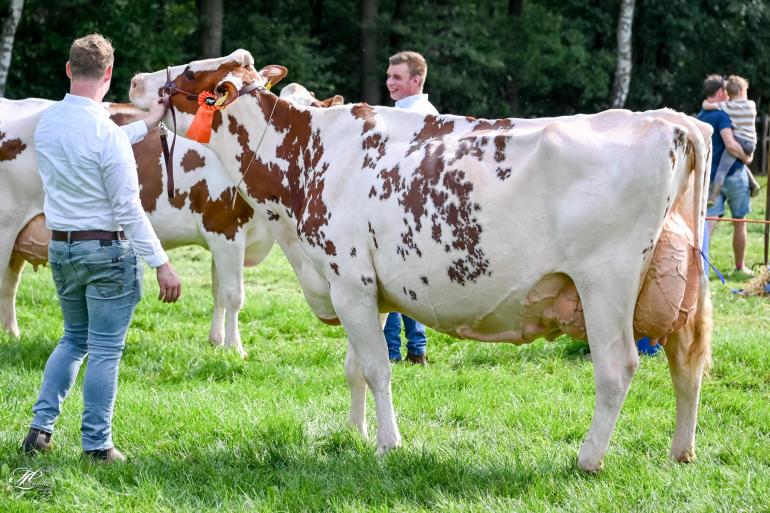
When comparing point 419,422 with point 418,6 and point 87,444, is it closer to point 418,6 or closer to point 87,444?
point 87,444

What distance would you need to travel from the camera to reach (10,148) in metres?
7.79

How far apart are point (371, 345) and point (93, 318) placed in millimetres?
1465

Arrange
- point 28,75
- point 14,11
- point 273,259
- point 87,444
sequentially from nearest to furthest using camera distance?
point 87,444 < point 273,259 < point 14,11 < point 28,75

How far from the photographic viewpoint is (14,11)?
21203mm

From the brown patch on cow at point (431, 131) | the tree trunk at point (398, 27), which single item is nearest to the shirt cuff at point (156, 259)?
the brown patch on cow at point (431, 131)

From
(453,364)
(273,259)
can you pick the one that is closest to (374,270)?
(453,364)

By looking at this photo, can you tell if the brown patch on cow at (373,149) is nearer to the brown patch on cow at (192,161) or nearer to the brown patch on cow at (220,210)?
the brown patch on cow at (220,210)

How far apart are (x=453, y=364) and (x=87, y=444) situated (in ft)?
10.9

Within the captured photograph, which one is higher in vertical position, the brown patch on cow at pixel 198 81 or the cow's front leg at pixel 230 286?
the brown patch on cow at pixel 198 81

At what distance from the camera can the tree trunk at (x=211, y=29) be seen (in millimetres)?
25641

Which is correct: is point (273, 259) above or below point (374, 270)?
below

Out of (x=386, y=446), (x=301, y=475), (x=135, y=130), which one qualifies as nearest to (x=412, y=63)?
(x=135, y=130)

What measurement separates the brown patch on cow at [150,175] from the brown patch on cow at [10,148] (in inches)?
37.2

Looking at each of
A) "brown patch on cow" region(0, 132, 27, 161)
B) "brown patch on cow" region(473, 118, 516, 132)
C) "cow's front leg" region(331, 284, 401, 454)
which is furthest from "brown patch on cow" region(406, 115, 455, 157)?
"brown patch on cow" region(0, 132, 27, 161)
